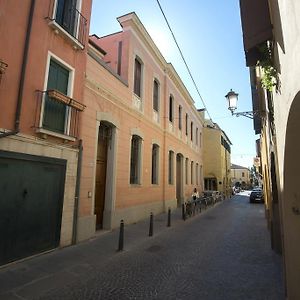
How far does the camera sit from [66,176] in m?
8.03

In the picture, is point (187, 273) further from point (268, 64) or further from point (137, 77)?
point (137, 77)

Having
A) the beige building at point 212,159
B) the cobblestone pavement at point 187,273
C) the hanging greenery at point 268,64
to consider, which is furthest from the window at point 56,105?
the beige building at point 212,159

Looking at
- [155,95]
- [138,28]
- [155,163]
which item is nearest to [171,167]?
[155,163]

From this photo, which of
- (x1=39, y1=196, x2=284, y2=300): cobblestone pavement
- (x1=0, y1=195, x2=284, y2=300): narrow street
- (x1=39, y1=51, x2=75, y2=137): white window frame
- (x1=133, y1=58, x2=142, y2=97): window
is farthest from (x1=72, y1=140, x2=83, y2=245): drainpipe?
(x1=133, y1=58, x2=142, y2=97): window

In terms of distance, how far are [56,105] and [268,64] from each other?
5.84 meters

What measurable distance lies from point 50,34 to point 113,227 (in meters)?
7.22

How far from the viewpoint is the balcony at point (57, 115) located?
7.04 meters

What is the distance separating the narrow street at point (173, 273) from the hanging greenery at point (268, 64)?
3.69 m

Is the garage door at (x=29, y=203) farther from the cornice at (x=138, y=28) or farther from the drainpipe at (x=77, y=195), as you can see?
the cornice at (x=138, y=28)

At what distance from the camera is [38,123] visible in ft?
22.9

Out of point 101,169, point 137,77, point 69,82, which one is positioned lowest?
point 101,169

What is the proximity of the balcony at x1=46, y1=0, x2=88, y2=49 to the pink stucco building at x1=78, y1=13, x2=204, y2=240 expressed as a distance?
2.88 ft

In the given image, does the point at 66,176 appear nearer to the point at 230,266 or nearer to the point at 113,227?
the point at 113,227

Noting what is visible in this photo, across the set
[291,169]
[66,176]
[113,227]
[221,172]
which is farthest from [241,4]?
[221,172]
